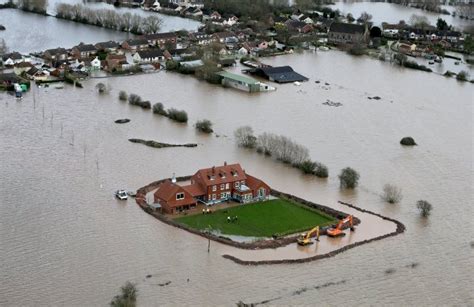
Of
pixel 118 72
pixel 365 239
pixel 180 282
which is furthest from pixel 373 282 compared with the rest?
pixel 118 72

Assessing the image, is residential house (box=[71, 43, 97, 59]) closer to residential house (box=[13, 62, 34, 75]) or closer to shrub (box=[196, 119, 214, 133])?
residential house (box=[13, 62, 34, 75])

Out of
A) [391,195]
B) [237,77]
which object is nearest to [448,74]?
[237,77]

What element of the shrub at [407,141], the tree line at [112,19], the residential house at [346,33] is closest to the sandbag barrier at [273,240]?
the shrub at [407,141]

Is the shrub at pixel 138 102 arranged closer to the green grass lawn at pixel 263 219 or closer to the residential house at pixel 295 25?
the green grass lawn at pixel 263 219

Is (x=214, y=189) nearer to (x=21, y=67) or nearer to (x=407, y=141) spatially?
(x=407, y=141)

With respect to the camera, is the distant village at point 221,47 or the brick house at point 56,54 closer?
the distant village at point 221,47

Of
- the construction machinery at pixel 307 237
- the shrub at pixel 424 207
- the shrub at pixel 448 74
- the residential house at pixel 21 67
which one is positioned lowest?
the residential house at pixel 21 67

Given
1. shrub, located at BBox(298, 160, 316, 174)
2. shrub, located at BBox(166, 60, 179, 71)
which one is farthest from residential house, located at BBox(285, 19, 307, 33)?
shrub, located at BBox(298, 160, 316, 174)
